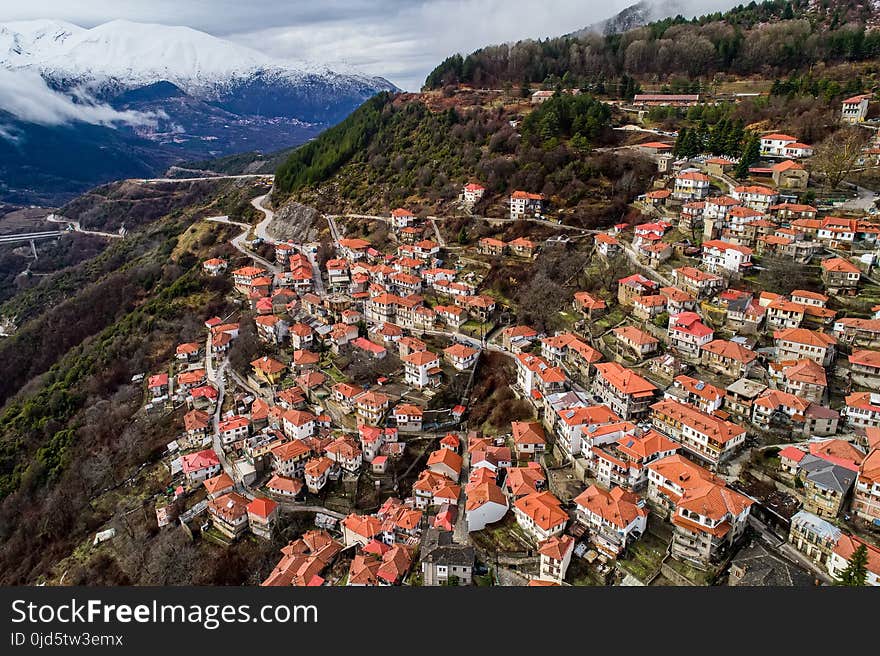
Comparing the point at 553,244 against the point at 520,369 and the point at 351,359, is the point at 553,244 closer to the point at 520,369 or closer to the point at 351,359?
the point at 520,369

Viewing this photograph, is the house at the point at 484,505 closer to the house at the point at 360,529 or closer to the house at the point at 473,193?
the house at the point at 360,529

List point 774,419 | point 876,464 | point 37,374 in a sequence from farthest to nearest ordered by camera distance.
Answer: point 37,374
point 774,419
point 876,464

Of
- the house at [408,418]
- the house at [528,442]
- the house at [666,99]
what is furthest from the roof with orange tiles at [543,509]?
the house at [666,99]

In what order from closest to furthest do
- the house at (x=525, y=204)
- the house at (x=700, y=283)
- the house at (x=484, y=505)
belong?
the house at (x=484, y=505) < the house at (x=700, y=283) < the house at (x=525, y=204)

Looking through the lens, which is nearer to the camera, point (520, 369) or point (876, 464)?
point (876, 464)

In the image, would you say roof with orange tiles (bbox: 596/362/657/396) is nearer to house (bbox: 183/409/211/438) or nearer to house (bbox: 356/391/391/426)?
house (bbox: 356/391/391/426)

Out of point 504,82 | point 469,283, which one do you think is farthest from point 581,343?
point 504,82

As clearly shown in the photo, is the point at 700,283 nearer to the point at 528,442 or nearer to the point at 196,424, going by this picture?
the point at 528,442
